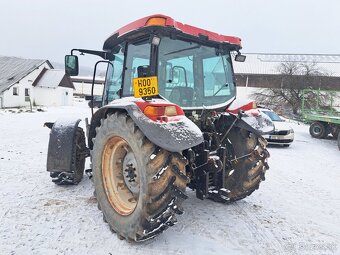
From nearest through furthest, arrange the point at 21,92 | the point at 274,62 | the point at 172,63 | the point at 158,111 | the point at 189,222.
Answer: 1. the point at 158,111
2. the point at 172,63
3. the point at 189,222
4. the point at 21,92
5. the point at 274,62

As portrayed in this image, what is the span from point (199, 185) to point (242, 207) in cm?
110

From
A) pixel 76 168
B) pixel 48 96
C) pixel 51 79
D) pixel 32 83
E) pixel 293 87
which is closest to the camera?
pixel 76 168

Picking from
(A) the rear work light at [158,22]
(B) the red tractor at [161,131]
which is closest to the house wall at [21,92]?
(B) the red tractor at [161,131]

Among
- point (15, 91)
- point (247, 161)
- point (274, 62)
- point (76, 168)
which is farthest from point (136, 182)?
point (274, 62)

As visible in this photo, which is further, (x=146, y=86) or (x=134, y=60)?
(x=134, y=60)

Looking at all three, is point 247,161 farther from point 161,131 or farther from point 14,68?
point 14,68

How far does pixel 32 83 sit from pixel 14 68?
2236 millimetres

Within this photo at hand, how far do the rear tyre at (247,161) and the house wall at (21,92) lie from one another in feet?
84.5

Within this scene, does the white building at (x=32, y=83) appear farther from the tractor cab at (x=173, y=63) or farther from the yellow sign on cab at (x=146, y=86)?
the yellow sign on cab at (x=146, y=86)

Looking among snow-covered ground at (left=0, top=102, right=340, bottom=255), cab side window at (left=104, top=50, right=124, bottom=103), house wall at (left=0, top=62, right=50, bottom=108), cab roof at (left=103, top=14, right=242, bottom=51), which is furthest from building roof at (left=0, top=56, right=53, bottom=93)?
Answer: cab roof at (left=103, top=14, right=242, bottom=51)

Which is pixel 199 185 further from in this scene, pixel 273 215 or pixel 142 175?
pixel 273 215

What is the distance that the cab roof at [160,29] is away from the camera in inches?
127

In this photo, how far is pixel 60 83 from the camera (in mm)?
30266

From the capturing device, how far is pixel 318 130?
1423cm
